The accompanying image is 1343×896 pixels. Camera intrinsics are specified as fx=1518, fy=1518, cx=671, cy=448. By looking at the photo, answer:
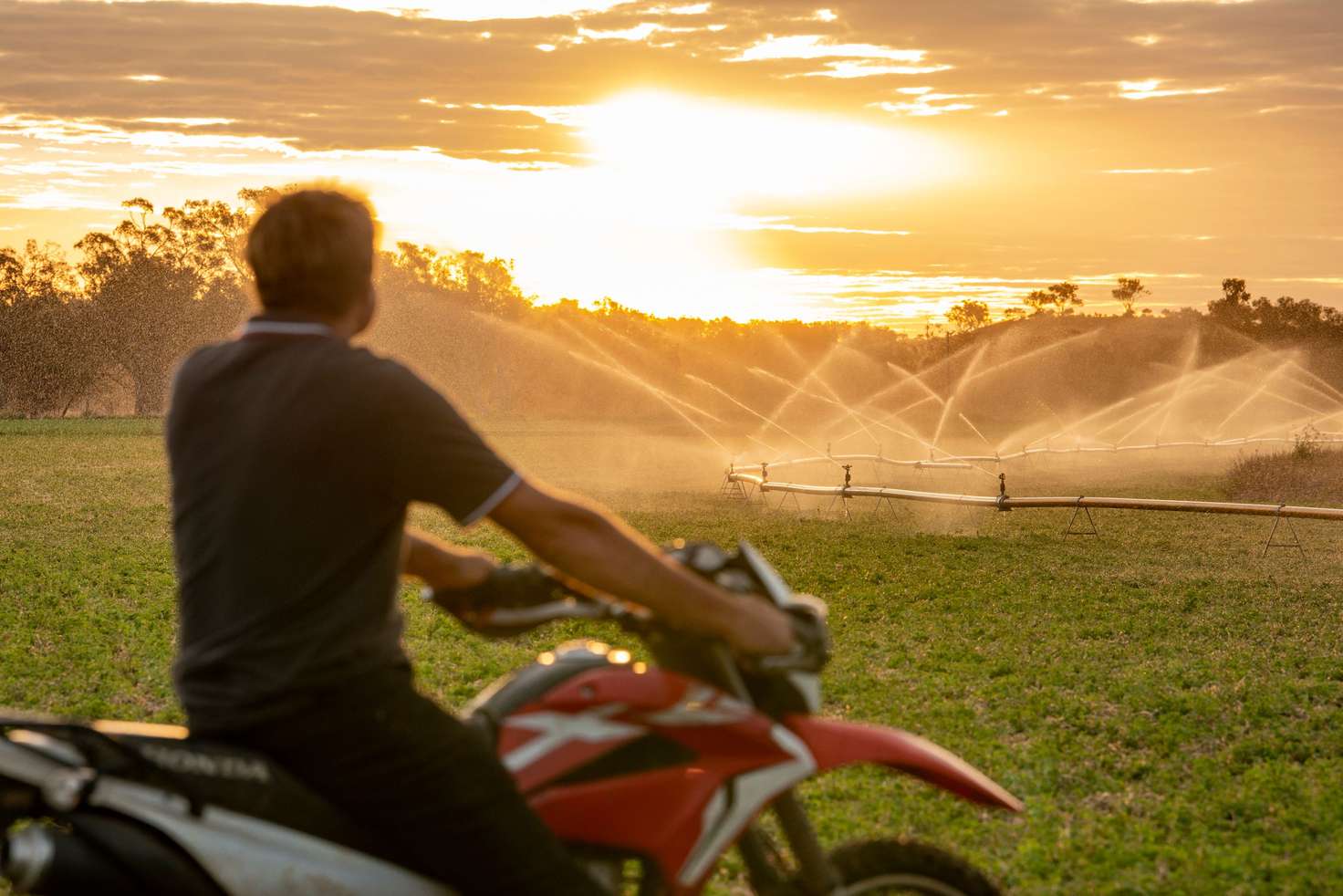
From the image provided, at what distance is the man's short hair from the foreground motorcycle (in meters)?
0.76

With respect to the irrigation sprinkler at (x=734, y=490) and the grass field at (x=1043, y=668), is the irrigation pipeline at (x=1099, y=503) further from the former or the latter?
the irrigation sprinkler at (x=734, y=490)

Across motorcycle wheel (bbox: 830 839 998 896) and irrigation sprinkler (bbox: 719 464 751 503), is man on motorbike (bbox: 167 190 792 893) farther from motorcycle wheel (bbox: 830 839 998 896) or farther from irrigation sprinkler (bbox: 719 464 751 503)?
irrigation sprinkler (bbox: 719 464 751 503)

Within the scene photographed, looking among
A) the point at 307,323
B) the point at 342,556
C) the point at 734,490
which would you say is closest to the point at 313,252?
the point at 307,323

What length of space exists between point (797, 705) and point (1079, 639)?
404 inches

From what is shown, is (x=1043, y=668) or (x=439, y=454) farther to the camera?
(x=1043, y=668)

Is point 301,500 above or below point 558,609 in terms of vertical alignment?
above

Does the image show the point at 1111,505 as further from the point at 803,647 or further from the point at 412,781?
the point at 412,781

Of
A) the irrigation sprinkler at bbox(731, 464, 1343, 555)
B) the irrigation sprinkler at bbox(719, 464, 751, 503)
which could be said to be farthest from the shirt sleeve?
the irrigation sprinkler at bbox(719, 464, 751, 503)

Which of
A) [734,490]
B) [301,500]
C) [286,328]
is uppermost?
[286,328]

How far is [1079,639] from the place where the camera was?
13016mm

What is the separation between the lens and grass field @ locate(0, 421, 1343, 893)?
7305mm

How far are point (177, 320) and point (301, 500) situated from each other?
9298 centimetres

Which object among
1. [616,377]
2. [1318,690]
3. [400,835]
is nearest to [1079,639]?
[1318,690]

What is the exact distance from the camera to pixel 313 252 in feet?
9.95
